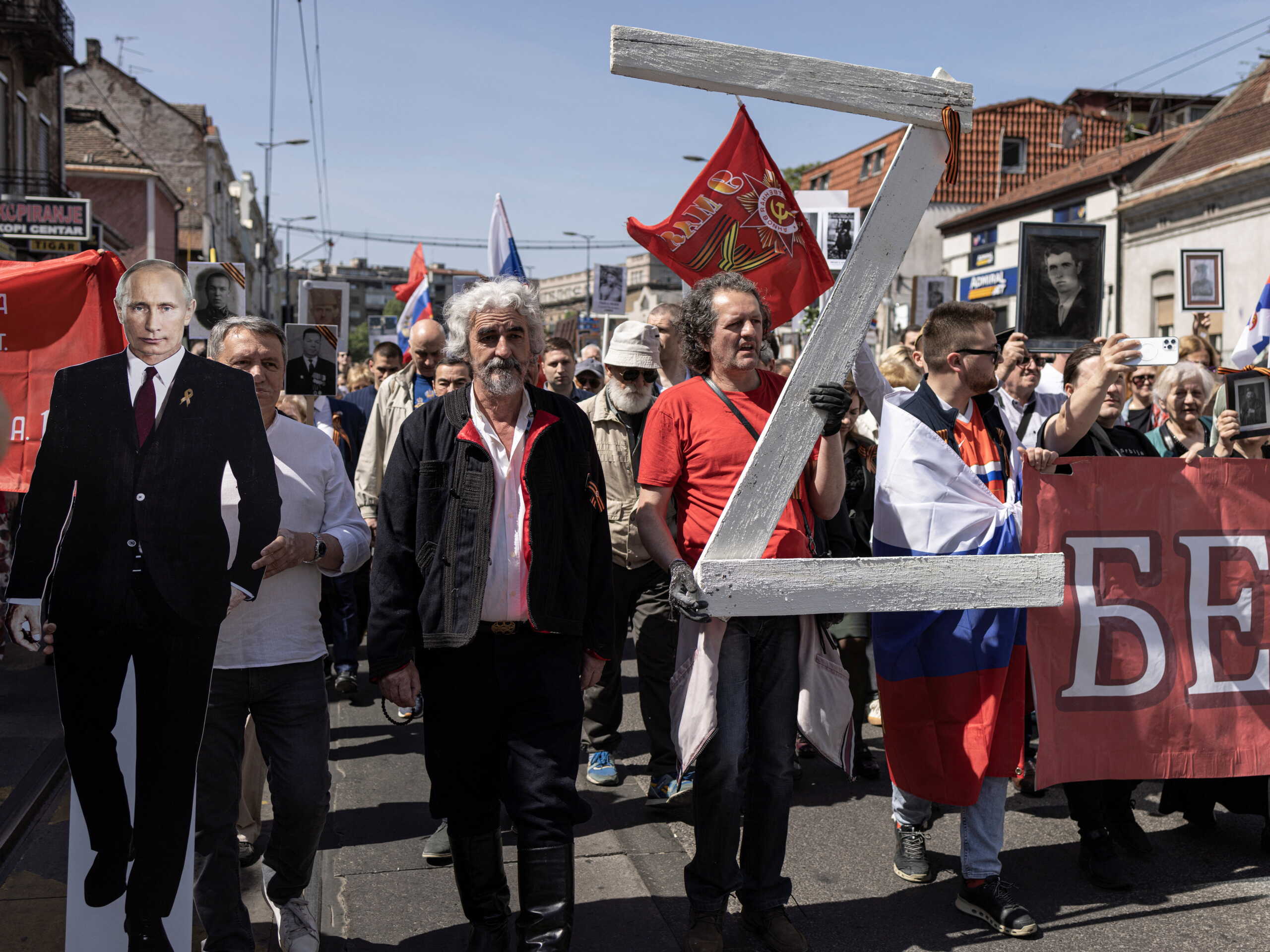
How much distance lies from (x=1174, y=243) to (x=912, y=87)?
2803 centimetres

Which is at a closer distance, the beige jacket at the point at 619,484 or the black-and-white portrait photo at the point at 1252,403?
the black-and-white portrait photo at the point at 1252,403

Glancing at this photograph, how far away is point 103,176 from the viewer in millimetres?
42750

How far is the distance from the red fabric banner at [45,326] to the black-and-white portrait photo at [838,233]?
6312 mm

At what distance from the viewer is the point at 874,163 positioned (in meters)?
45.2

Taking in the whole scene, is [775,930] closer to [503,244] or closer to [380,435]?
[380,435]

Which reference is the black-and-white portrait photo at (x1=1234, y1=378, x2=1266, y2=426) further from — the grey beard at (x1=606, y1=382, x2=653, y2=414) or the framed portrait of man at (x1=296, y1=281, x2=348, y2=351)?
the framed portrait of man at (x1=296, y1=281, x2=348, y2=351)

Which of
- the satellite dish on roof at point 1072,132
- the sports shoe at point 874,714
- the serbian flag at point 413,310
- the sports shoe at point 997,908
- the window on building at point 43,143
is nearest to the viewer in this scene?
the sports shoe at point 997,908

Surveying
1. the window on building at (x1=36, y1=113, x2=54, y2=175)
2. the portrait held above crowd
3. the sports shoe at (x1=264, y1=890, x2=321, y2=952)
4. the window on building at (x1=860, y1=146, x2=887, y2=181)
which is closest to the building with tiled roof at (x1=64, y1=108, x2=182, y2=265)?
the window on building at (x1=36, y1=113, x2=54, y2=175)

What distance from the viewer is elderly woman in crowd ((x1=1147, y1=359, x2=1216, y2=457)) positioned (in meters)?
6.25

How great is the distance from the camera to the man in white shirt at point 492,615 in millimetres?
3486

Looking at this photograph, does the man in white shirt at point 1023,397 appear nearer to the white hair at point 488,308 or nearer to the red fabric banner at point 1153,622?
the red fabric banner at point 1153,622

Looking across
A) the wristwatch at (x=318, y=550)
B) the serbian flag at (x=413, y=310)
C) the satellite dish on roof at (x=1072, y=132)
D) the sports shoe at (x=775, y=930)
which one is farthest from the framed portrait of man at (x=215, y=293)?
the satellite dish on roof at (x=1072, y=132)

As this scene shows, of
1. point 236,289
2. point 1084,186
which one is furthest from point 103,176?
point 236,289

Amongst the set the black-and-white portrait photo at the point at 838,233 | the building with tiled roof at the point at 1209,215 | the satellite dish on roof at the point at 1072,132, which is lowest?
the black-and-white portrait photo at the point at 838,233
